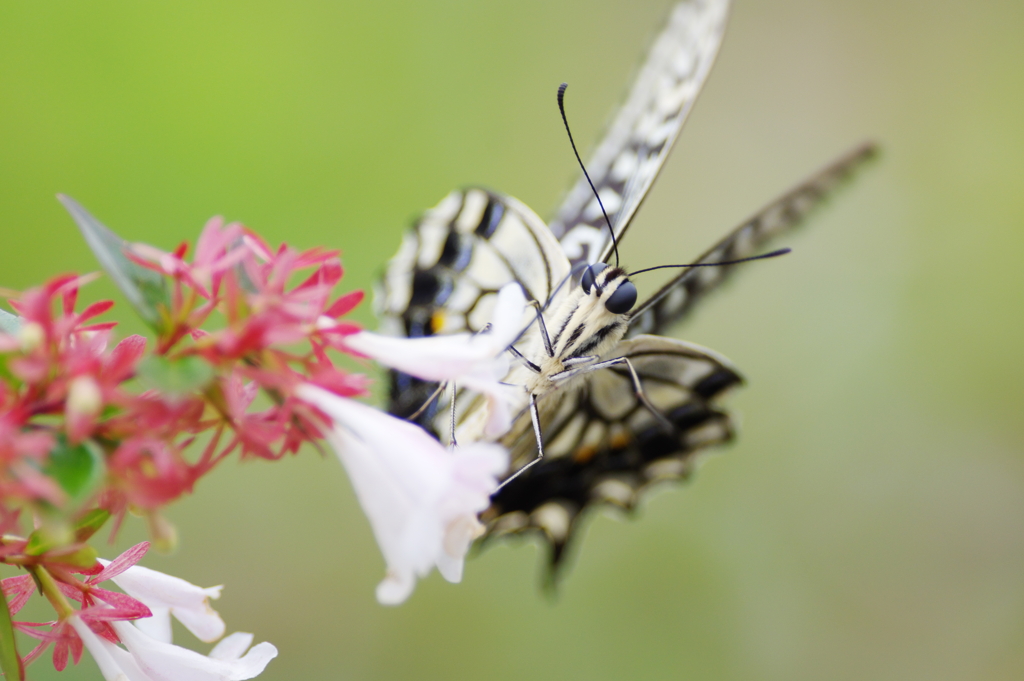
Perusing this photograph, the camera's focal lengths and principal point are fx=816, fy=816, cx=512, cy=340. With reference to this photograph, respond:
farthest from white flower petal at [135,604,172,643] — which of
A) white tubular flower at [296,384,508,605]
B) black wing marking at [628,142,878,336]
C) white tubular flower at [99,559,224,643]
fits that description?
black wing marking at [628,142,878,336]

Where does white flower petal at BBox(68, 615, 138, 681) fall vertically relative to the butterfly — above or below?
below

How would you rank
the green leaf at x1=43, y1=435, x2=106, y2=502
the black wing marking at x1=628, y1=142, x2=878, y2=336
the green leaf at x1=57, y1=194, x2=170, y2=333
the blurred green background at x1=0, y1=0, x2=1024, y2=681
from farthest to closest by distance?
the blurred green background at x1=0, y1=0, x2=1024, y2=681
the black wing marking at x1=628, y1=142, x2=878, y2=336
the green leaf at x1=57, y1=194, x2=170, y2=333
the green leaf at x1=43, y1=435, x2=106, y2=502

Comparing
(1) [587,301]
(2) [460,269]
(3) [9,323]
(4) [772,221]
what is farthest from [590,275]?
(3) [9,323]

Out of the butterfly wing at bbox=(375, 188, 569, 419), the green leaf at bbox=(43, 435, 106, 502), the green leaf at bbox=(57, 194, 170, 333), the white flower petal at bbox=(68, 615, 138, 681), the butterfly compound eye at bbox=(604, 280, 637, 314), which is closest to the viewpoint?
the green leaf at bbox=(43, 435, 106, 502)

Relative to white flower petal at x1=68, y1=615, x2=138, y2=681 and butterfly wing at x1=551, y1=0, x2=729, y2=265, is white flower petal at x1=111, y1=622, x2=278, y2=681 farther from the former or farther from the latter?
butterfly wing at x1=551, y1=0, x2=729, y2=265

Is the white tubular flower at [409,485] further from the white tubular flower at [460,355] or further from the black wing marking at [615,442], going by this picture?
the black wing marking at [615,442]

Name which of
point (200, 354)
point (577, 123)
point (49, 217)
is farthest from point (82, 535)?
point (577, 123)

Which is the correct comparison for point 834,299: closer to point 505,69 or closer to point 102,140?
point 505,69
